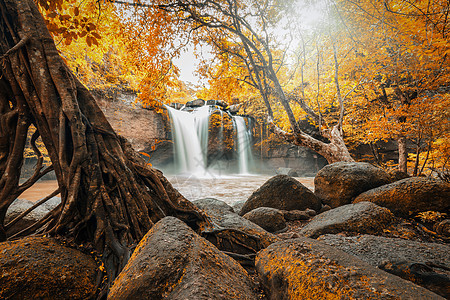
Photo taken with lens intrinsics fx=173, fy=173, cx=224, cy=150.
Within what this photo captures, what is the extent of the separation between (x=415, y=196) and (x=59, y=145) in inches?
202

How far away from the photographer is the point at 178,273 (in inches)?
45.4

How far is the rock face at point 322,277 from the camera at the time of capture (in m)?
0.96

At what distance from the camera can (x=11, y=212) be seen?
336 cm

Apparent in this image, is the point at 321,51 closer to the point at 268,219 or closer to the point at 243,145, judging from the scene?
the point at 268,219

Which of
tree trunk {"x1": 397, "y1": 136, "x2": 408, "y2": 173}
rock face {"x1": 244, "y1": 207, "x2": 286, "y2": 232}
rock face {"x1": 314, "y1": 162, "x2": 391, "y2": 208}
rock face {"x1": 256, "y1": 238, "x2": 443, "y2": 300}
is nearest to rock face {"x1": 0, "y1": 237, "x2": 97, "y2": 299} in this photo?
rock face {"x1": 256, "y1": 238, "x2": 443, "y2": 300}

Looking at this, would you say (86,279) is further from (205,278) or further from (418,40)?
(418,40)

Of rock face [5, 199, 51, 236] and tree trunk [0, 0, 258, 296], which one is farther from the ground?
tree trunk [0, 0, 258, 296]

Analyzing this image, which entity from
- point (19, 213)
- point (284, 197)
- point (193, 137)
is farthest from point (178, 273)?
point (193, 137)

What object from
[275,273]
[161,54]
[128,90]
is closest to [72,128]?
[275,273]

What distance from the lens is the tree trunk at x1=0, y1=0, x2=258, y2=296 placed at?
6.43ft

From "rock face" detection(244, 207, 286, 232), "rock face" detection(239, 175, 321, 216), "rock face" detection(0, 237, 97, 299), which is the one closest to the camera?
"rock face" detection(0, 237, 97, 299)

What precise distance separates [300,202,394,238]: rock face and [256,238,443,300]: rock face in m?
1.29

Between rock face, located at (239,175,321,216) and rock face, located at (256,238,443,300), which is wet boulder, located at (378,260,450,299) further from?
rock face, located at (239,175,321,216)

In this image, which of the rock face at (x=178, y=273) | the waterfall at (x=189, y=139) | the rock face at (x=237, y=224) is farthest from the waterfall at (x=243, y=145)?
the rock face at (x=178, y=273)
